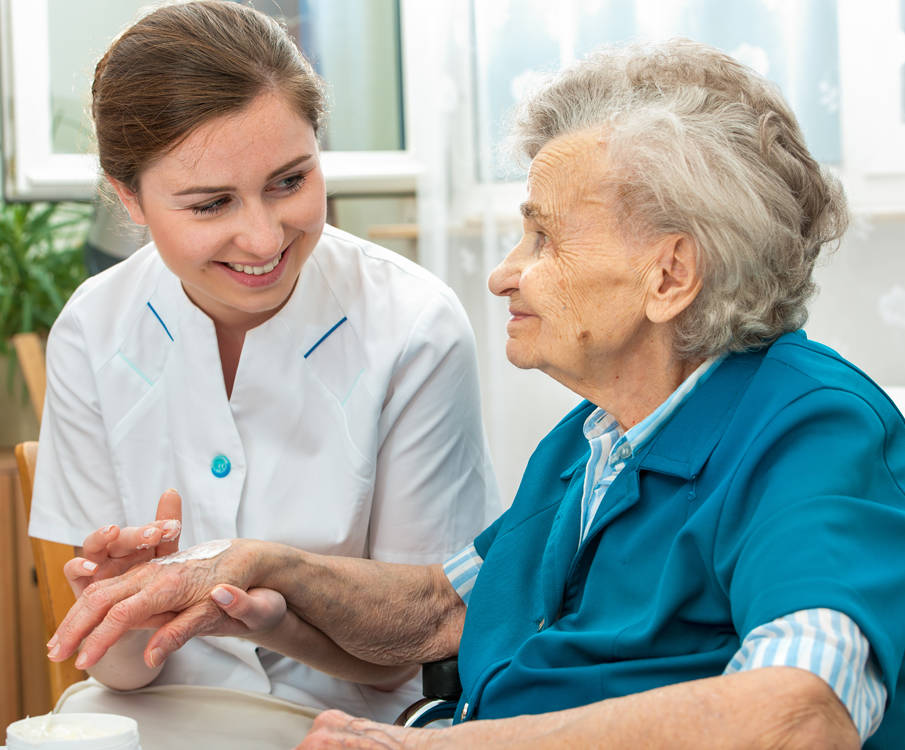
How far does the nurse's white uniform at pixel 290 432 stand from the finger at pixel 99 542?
0.83ft

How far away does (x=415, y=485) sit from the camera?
64.2 inches

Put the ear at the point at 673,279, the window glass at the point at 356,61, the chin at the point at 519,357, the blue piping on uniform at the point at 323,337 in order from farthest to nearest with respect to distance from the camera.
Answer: the window glass at the point at 356,61 → the blue piping on uniform at the point at 323,337 → the chin at the point at 519,357 → the ear at the point at 673,279

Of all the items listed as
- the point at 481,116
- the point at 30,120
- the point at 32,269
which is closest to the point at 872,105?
the point at 481,116

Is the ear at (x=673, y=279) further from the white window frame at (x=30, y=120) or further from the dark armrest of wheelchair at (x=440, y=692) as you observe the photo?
the white window frame at (x=30, y=120)

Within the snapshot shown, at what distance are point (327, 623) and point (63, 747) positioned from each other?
0.58m

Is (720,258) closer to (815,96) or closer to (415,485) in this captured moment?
(415,485)

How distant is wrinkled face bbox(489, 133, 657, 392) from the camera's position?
1.20m

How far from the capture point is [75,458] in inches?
67.6

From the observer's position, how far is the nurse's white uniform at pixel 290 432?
1.62m

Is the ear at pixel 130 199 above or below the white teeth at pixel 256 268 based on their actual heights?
above

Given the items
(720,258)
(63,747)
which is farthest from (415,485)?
(63,747)

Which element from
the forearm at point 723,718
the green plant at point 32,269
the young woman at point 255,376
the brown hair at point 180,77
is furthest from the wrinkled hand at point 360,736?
the green plant at point 32,269

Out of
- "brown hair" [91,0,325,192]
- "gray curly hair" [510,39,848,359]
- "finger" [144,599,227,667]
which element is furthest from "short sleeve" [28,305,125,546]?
"gray curly hair" [510,39,848,359]

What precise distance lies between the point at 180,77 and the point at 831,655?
1058mm
